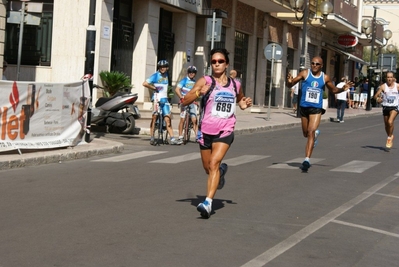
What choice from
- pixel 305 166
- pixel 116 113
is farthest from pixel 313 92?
pixel 116 113

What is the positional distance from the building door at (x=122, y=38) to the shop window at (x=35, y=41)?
2.30 meters

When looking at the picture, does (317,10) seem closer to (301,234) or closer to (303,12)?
(303,12)

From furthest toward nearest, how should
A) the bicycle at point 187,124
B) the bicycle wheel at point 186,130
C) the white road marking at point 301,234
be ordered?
the bicycle wheel at point 186,130
the bicycle at point 187,124
the white road marking at point 301,234

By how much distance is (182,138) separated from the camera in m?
18.7

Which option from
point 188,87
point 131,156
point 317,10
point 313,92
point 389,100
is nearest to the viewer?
point 313,92

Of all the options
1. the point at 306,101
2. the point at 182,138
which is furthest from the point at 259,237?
the point at 182,138

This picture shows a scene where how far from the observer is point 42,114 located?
48.5 feet

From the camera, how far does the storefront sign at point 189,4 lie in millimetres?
27833

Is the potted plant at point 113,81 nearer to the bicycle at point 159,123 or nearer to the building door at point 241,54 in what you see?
the bicycle at point 159,123

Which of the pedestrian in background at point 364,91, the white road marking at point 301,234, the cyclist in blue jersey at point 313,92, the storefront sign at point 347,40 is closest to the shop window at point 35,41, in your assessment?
the cyclist in blue jersey at point 313,92

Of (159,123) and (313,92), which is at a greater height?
(313,92)

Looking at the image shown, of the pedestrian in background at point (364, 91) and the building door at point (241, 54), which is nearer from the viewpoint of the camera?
the building door at point (241, 54)

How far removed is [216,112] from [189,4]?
2081cm

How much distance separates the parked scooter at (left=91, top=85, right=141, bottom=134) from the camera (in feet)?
64.5
